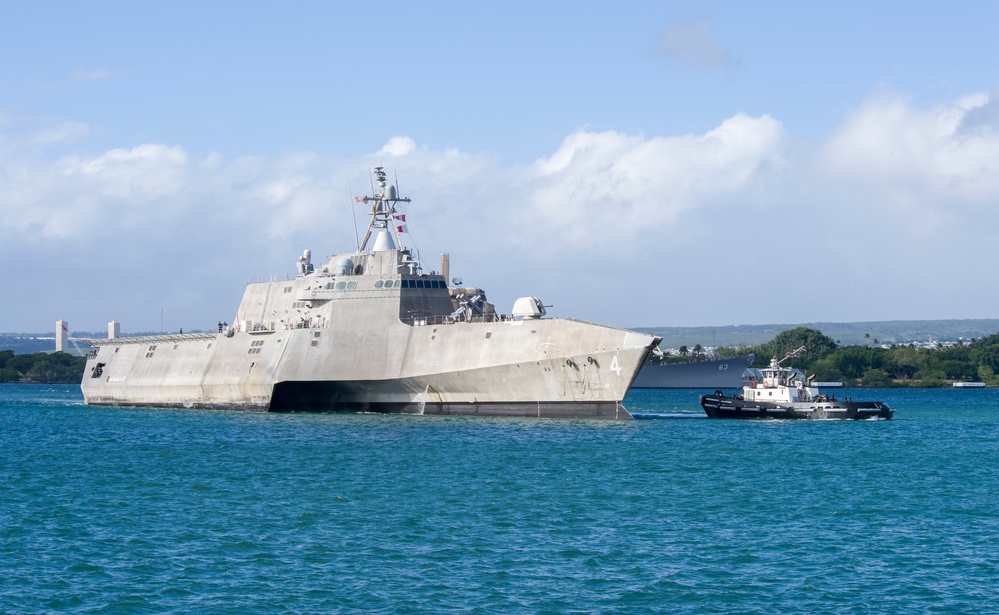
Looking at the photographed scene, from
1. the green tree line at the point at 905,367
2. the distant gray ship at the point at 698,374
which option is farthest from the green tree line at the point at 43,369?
the green tree line at the point at 905,367

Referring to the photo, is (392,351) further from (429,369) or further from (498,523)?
(498,523)

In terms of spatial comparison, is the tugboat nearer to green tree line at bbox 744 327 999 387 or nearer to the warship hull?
the warship hull

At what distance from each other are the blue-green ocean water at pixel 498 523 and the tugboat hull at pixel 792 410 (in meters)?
10.5

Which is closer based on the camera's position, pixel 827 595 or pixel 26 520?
pixel 827 595

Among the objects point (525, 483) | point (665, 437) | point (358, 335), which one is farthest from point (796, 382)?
point (525, 483)

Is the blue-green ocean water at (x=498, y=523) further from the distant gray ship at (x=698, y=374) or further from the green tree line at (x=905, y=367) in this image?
the green tree line at (x=905, y=367)

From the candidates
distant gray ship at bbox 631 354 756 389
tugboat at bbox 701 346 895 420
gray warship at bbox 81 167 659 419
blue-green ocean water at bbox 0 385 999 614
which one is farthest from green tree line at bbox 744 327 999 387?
blue-green ocean water at bbox 0 385 999 614

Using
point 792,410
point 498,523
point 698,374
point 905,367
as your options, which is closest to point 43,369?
point 698,374

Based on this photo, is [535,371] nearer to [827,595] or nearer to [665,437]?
[665,437]

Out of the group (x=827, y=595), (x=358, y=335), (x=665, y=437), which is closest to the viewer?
(x=827, y=595)

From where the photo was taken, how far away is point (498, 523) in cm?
2350

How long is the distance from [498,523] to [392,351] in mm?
23745

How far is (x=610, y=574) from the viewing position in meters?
19.2

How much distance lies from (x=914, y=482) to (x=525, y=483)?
1022cm
